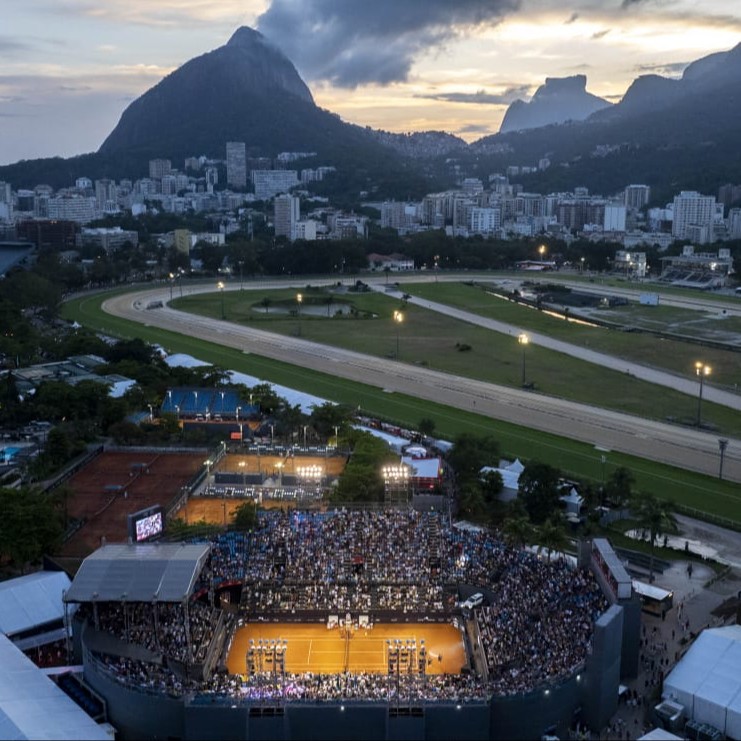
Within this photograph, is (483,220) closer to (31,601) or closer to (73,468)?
(73,468)

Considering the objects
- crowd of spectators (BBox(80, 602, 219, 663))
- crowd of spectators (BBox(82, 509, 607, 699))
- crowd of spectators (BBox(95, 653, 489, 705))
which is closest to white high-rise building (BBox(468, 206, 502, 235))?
crowd of spectators (BBox(82, 509, 607, 699))

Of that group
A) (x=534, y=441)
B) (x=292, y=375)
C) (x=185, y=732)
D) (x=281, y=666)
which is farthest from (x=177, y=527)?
(x=292, y=375)

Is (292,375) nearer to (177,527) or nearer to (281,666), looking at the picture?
(177,527)

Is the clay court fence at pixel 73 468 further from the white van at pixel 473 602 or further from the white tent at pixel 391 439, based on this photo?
the white van at pixel 473 602

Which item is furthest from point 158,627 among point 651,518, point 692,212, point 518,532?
point 692,212

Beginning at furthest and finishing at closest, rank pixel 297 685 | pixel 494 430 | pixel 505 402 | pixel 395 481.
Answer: pixel 505 402 → pixel 494 430 → pixel 395 481 → pixel 297 685

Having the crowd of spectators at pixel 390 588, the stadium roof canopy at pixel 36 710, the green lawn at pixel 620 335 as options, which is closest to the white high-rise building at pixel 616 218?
the green lawn at pixel 620 335
